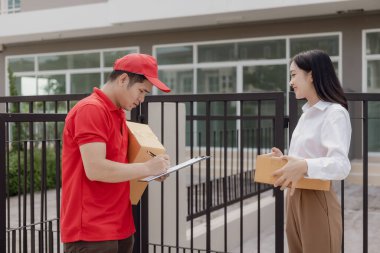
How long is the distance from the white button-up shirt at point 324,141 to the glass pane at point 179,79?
36.3 feet

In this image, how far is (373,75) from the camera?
1118cm

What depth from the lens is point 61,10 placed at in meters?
14.2

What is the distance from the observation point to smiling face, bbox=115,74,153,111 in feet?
7.84

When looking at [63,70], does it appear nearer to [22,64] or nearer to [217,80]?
[22,64]

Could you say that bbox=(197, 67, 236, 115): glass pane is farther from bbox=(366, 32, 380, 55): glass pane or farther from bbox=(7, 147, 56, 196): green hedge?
bbox=(7, 147, 56, 196): green hedge

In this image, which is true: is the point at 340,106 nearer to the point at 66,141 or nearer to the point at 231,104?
the point at 66,141

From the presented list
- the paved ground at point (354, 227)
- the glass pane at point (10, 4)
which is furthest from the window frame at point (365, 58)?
the glass pane at point (10, 4)

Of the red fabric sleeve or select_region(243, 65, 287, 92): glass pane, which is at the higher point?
select_region(243, 65, 287, 92): glass pane

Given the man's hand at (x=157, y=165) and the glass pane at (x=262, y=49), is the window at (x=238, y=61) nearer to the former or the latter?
the glass pane at (x=262, y=49)

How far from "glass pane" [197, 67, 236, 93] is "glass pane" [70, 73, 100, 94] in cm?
343

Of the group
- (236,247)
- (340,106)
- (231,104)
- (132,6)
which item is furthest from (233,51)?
(340,106)

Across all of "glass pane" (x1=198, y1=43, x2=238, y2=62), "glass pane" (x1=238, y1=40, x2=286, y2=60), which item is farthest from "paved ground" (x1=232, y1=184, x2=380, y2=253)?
"glass pane" (x1=198, y1=43, x2=238, y2=62)

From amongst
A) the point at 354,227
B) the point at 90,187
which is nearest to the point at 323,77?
the point at 90,187

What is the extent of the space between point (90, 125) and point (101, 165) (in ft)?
0.59
